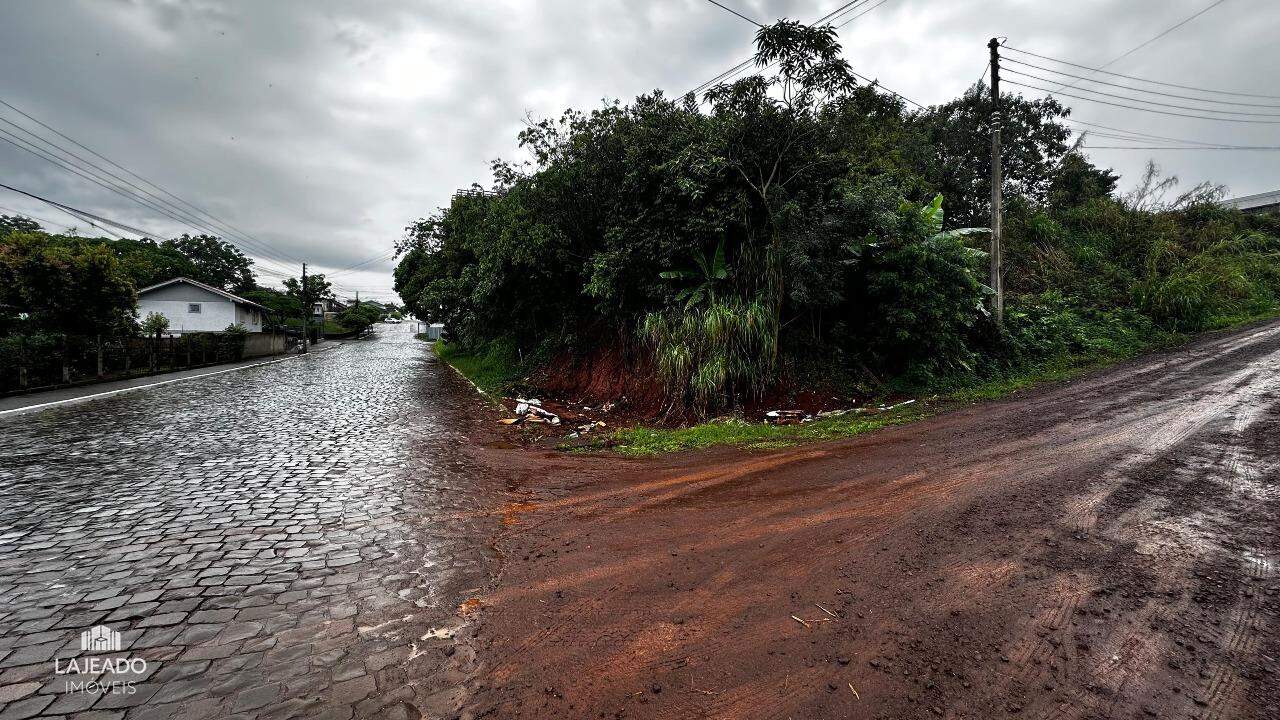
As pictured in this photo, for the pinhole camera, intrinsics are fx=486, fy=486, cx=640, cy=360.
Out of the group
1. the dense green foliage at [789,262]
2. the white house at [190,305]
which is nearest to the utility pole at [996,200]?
the dense green foliage at [789,262]

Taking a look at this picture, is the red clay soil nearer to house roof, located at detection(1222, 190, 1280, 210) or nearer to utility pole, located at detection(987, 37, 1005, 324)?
utility pole, located at detection(987, 37, 1005, 324)

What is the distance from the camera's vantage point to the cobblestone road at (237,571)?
237cm

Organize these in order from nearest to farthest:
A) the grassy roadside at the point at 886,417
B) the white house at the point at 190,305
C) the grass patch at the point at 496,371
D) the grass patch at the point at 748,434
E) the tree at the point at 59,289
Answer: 1. the grass patch at the point at 748,434
2. the grassy roadside at the point at 886,417
3. the tree at the point at 59,289
4. the grass patch at the point at 496,371
5. the white house at the point at 190,305

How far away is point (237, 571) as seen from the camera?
353 cm

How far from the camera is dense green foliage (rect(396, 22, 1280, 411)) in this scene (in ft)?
29.9

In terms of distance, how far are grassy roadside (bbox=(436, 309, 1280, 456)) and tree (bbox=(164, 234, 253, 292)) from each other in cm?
7134

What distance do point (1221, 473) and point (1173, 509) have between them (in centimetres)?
125

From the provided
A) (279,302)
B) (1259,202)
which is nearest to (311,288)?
(279,302)

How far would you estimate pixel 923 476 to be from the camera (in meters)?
5.00

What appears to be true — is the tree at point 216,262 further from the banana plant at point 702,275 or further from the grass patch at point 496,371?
the banana plant at point 702,275

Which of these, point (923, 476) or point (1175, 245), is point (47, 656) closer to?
point (923, 476)

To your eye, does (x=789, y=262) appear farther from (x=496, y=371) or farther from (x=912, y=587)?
(x=496, y=371)

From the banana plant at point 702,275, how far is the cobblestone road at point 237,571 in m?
5.23

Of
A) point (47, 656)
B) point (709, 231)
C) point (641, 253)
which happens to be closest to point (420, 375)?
point (641, 253)
